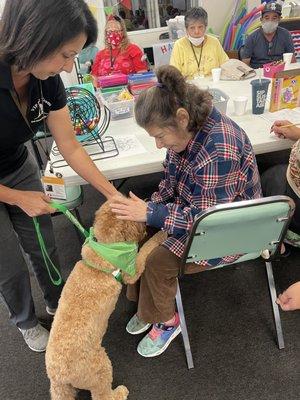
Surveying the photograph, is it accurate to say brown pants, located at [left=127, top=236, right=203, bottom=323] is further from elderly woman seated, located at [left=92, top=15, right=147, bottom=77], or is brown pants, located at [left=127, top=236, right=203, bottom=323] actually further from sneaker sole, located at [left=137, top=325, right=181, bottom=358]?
elderly woman seated, located at [left=92, top=15, right=147, bottom=77]

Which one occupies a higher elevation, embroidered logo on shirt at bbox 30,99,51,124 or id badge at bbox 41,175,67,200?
embroidered logo on shirt at bbox 30,99,51,124

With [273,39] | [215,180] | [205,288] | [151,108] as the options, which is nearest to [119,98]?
[151,108]

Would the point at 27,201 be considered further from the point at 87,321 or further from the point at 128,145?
the point at 128,145

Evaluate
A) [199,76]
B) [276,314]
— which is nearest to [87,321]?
[276,314]

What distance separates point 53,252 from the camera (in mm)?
1561

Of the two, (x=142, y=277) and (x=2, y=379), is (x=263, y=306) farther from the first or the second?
(x=2, y=379)

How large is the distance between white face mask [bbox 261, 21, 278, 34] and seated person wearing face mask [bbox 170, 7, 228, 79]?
710 mm

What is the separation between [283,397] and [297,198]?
81 cm

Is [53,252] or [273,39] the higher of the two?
[273,39]

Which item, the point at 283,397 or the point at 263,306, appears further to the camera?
the point at 263,306

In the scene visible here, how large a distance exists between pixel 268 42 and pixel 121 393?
335cm

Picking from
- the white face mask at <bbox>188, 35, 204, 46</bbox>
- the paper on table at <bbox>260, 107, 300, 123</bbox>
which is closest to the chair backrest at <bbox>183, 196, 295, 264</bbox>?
the paper on table at <bbox>260, 107, 300, 123</bbox>

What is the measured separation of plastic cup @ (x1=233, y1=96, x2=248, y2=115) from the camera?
1762 mm

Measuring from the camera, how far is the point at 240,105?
1772 mm
